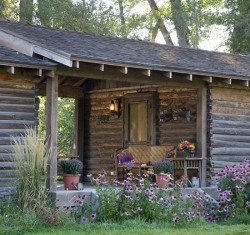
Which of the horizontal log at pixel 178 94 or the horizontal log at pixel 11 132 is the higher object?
the horizontal log at pixel 178 94

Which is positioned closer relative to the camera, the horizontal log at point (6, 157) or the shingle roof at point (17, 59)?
the shingle roof at point (17, 59)

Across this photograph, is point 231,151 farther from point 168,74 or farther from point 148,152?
point 168,74

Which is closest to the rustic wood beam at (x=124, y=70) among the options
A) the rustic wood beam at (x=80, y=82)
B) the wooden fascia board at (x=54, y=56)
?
the wooden fascia board at (x=54, y=56)

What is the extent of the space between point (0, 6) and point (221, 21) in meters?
9.55

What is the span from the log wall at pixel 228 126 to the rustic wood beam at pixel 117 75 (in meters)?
0.76

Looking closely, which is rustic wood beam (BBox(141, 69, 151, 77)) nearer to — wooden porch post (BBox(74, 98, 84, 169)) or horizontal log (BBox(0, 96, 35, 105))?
horizontal log (BBox(0, 96, 35, 105))

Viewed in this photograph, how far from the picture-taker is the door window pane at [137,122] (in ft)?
48.1

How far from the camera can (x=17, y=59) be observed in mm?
10570

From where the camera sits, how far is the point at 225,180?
33.8 feet

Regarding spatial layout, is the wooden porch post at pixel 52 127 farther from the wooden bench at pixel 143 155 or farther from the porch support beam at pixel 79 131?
the porch support beam at pixel 79 131

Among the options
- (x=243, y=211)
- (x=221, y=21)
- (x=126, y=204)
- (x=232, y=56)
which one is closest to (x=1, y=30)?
(x=126, y=204)

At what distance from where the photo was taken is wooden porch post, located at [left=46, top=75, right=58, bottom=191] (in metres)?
10.7

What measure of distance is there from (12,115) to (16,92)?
46 centimetres

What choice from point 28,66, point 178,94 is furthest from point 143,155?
point 28,66
